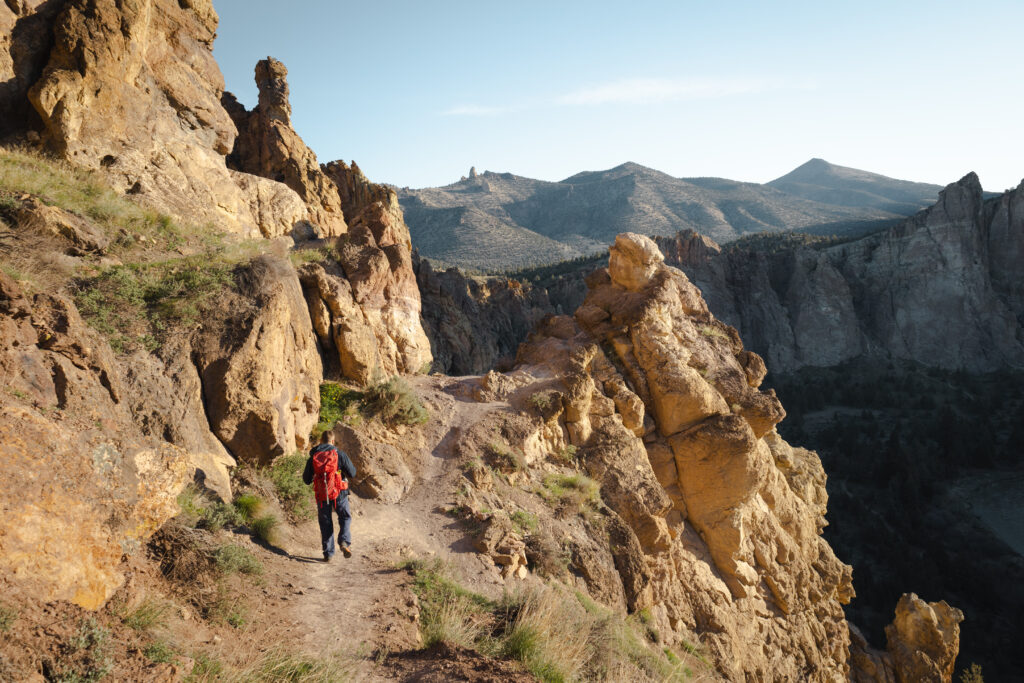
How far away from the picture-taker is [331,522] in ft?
17.6

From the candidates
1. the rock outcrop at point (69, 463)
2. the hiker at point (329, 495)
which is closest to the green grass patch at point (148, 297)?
the rock outcrop at point (69, 463)

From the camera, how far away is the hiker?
5371mm

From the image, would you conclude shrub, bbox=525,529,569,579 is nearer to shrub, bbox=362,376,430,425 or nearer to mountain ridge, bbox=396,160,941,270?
shrub, bbox=362,376,430,425

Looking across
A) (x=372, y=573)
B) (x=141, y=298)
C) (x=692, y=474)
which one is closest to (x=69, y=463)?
(x=372, y=573)

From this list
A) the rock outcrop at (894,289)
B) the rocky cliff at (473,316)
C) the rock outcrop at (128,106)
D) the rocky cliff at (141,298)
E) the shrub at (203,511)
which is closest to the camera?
the rocky cliff at (141,298)

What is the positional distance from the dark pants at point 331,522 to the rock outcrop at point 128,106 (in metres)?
6.31

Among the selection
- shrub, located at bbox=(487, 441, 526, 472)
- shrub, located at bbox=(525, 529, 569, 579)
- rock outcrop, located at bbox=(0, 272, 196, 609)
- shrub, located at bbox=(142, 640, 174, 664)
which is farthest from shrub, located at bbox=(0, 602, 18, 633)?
shrub, located at bbox=(487, 441, 526, 472)

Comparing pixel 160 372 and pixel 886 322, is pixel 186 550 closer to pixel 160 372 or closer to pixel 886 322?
pixel 160 372

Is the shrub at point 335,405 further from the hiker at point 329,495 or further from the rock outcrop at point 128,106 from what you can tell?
the rock outcrop at point 128,106

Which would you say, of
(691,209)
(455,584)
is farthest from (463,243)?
(455,584)

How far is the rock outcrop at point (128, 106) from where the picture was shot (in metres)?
8.71

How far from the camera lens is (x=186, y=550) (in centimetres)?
417

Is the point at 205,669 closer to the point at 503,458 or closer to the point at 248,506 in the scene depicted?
the point at 248,506

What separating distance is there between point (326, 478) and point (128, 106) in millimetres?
8305
